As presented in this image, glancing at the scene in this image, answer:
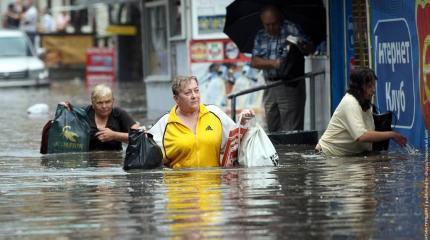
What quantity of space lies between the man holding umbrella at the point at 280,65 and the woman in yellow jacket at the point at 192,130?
14.6 ft

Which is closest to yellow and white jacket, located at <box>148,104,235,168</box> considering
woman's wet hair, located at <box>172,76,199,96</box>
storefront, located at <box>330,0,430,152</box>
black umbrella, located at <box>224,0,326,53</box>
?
woman's wet hair, located at <box>172,76,199,96</box>

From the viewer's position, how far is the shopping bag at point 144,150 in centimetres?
1167

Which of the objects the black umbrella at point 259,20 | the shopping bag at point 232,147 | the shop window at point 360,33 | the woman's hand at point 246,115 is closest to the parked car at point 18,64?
the black umbrella at point 259,20

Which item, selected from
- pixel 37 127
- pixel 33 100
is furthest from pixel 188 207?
pixel 33 100

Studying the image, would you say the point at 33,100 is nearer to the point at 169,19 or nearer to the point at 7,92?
the point at 7,92

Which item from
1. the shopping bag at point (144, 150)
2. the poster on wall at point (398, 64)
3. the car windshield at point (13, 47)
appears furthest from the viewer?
the car windshield at point (13, 47)

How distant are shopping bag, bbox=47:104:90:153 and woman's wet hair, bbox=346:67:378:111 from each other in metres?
2.97

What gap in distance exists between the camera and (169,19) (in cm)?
2348

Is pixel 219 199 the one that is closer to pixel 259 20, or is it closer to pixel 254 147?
pixel 254 147

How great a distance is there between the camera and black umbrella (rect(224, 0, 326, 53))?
16.5 meters

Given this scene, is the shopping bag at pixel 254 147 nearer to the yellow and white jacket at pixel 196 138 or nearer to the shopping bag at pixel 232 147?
the shopping bag at pixel 232 147

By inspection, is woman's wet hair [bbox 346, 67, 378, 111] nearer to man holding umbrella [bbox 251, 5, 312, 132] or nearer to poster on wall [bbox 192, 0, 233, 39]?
man holding umbrella [bbox 251, 5, 312, 132]

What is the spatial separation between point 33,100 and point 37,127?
10.0 m

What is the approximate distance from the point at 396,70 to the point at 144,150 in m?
3.64
